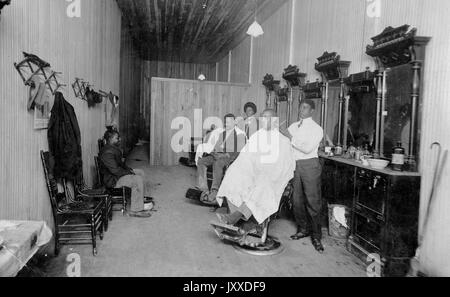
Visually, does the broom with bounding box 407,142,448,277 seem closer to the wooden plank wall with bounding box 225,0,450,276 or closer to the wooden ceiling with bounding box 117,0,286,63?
the wooden plank wall with bounding box 225,0,450,276

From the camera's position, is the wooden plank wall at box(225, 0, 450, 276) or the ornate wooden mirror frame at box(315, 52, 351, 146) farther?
the ornate wooden mirror frame at box(315, 52, 351, 146)

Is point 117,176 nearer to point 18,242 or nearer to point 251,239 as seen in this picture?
point 251,239

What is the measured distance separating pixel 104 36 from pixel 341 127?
3.91 metres

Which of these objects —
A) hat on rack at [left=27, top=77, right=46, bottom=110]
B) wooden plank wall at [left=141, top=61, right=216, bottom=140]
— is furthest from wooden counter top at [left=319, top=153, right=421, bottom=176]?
wooden plank wall at [left=141, top=61, right=216, bottom=140]

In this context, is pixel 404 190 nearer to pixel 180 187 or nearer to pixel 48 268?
pixel 48 268

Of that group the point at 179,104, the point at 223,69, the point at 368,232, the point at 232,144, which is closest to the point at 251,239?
the point at 368,232

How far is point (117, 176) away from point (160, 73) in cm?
1011

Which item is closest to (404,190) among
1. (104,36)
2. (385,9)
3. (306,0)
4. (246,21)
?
(385,9)

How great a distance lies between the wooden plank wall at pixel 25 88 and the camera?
2291 millimetres

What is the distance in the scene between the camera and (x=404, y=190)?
2.78 meters

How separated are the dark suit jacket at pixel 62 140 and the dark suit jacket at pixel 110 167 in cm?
93

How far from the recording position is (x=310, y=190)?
350 centimetres

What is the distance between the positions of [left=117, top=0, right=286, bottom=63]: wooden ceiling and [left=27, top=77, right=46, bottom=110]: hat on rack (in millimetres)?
4399

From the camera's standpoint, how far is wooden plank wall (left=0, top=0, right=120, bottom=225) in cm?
229
